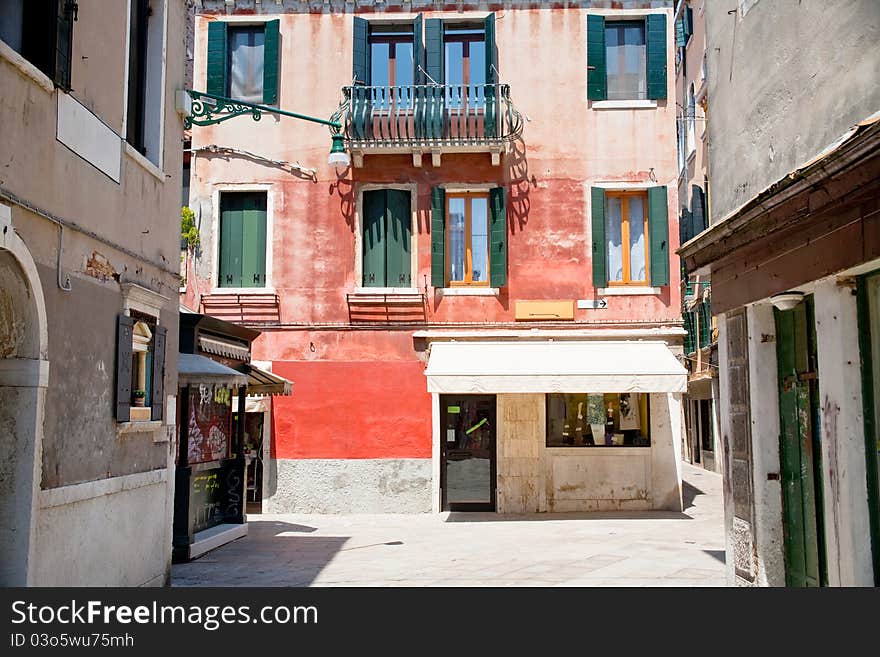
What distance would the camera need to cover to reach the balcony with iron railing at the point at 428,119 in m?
16.6

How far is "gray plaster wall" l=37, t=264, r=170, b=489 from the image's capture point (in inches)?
293

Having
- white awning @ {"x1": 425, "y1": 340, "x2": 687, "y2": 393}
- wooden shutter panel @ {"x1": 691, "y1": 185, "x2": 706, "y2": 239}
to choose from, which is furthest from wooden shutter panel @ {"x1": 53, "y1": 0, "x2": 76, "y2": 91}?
wooden shutter panel @ {"x1": 691, "y1": 185, "x2": 706, "y2": 239}

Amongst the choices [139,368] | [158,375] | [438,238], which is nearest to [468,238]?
[438,238]

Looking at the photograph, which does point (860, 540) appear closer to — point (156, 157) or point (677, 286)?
point (156, 157)

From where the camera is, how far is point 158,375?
979 cm

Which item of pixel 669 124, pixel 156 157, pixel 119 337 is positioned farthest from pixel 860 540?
pixel 669 124

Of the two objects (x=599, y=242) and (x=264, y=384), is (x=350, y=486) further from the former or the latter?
(x=599, y=242)

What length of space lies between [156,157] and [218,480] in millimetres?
5479

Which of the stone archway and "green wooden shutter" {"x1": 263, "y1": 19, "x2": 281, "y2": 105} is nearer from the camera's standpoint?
the stone archway

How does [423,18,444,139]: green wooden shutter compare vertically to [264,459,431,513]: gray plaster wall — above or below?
above

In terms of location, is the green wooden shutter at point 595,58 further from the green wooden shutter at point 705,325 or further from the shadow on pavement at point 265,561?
the green wooden shutter at point 705,325

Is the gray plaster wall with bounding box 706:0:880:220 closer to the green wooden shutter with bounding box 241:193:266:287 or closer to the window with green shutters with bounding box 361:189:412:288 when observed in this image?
the window with green shutters with bounding box 361:189:412:288

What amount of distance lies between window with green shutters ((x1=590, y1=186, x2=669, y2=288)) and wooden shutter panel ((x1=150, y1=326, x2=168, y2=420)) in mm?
8865
